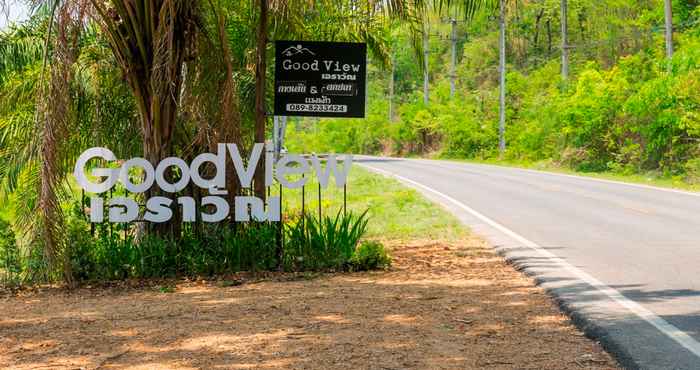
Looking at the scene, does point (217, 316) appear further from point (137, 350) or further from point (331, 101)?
point (331, 101)

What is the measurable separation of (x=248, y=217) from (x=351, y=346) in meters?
4.49

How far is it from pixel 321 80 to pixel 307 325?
4431 millimetres

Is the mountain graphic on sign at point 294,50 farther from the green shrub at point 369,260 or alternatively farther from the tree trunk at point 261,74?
the green shrub at point 369,260

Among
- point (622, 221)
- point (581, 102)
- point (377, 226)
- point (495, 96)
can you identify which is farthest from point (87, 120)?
point (495, 96)

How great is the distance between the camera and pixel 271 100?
14.1m

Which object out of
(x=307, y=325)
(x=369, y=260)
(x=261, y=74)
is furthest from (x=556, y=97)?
(x=307, y=325)

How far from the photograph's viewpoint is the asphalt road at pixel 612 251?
6648mm

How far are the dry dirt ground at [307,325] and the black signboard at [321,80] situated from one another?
2102 millimetres

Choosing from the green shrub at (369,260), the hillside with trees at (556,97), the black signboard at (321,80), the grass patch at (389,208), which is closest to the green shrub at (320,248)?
the green shrub at (369,260)

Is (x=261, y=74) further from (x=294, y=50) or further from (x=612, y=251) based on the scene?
(x=612, y=251)

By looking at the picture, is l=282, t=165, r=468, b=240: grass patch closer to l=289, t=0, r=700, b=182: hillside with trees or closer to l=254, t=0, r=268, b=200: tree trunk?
l=254, t=0, r=268, b=200: tree trunk

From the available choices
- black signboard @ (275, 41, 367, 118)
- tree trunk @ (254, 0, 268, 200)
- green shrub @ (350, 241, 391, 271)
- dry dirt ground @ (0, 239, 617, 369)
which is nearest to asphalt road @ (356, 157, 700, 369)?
dry dirt ground @ (0, 239, 617, 369)

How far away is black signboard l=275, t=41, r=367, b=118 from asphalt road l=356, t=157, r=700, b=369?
2.80m

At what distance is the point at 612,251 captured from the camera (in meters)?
11.3
